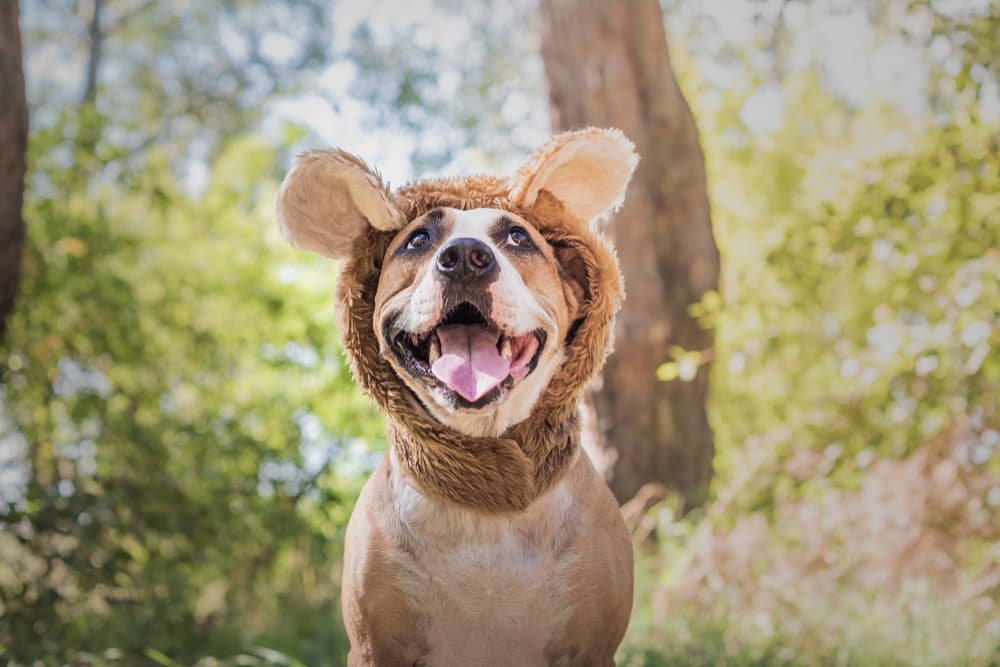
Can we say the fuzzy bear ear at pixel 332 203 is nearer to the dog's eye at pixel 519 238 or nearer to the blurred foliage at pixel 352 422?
the dog's eye at pixel 519 238

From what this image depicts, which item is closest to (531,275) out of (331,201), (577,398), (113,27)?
(577,398)

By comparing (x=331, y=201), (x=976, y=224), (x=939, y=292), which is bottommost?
(x=939, y=292)

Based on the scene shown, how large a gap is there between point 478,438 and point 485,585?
32cm

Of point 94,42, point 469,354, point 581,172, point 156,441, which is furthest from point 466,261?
point 94,42

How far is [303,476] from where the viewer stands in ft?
15.6

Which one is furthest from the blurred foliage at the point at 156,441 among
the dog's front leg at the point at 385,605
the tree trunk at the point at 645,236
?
the dog's front leg at the point at 385,605

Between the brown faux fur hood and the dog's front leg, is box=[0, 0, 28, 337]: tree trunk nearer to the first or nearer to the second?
the brown faux fur hood

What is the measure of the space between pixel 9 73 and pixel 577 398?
3.12 meters

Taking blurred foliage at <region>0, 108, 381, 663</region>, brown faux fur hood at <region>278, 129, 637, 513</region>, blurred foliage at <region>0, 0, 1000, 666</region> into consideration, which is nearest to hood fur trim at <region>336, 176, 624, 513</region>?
brown faux fur hood at <region>278, 129, 637, 513</region>

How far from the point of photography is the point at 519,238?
2.03m

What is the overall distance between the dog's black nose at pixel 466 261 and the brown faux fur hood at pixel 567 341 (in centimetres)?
32

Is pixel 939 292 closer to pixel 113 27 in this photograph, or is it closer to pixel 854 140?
pixel 854 140

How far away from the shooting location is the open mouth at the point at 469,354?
184cm

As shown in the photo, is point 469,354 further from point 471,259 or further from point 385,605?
point 385,605
